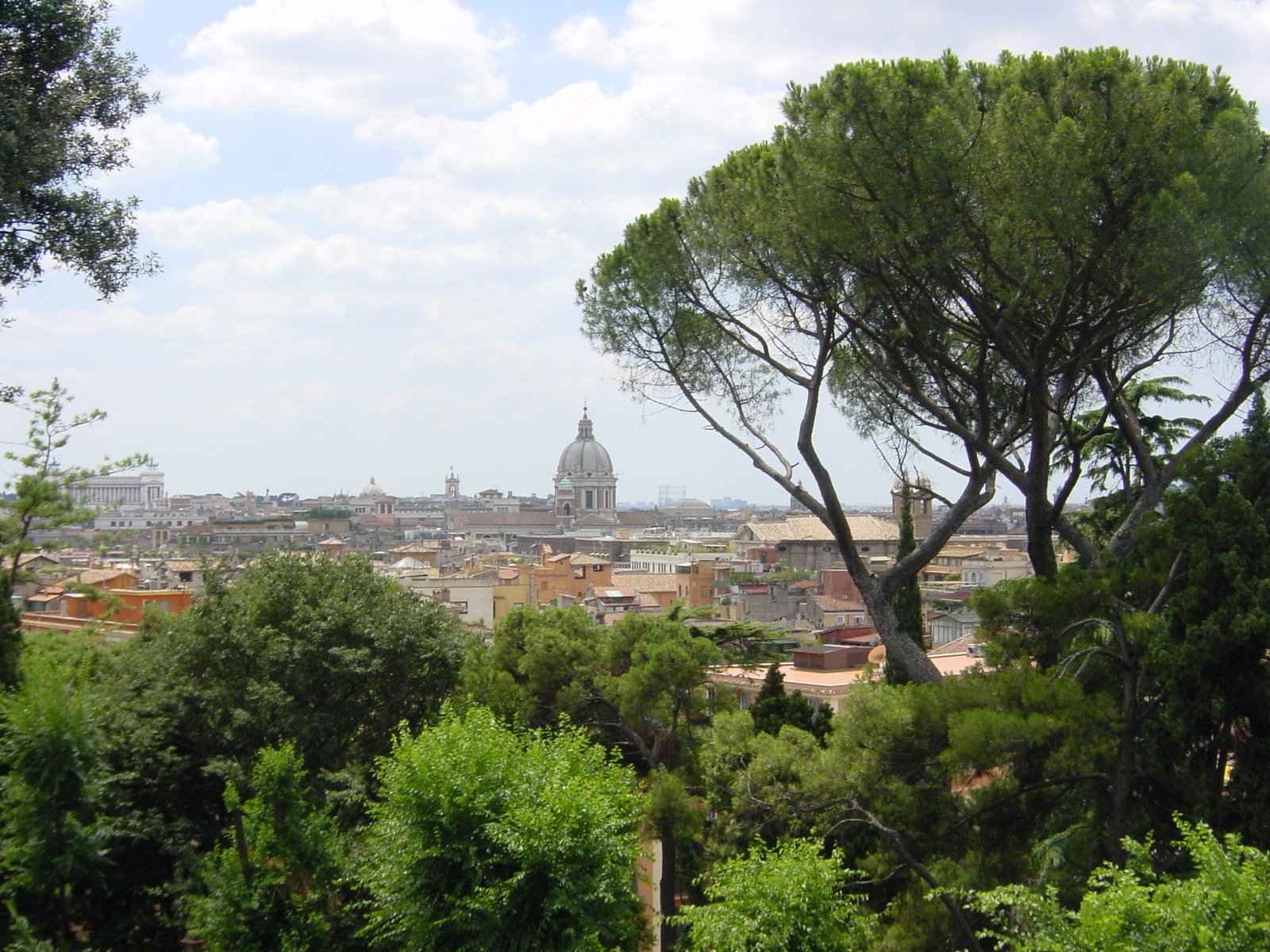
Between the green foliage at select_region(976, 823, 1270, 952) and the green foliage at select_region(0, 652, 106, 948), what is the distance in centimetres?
747

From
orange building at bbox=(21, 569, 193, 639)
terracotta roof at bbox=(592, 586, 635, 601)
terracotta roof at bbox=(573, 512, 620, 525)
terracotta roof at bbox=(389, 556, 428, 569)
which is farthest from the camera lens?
terracotta roof at bbox=(573, 512, 620, 525)

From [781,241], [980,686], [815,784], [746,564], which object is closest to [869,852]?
[815,784]

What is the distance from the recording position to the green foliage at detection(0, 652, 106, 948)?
898 cm

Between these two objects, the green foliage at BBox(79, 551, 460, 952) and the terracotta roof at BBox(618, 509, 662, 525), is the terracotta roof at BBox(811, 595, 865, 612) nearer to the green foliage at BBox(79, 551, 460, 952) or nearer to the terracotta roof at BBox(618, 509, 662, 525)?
the green foliage at BBox(79, 551, 460, 952)

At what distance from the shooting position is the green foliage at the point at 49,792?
8.98 metres

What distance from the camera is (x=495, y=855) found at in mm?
7465

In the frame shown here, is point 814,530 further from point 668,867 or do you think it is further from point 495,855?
point 495,855

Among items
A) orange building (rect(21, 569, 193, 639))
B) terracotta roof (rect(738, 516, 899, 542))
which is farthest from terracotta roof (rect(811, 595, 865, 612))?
orange building (rect(21, 569, 193, 639))

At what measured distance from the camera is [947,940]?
7.70 meters

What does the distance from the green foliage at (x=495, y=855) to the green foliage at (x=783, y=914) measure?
2.24 feet

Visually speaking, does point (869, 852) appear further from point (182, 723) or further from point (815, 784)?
point (182, 723)

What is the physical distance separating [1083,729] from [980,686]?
0.66 metres

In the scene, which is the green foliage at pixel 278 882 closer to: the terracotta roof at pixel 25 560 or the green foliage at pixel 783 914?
the green foliage at pixel 783 914

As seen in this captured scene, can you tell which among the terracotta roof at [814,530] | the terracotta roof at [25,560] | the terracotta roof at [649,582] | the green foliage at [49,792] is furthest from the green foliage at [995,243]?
the terracotta roof at [814,530]
